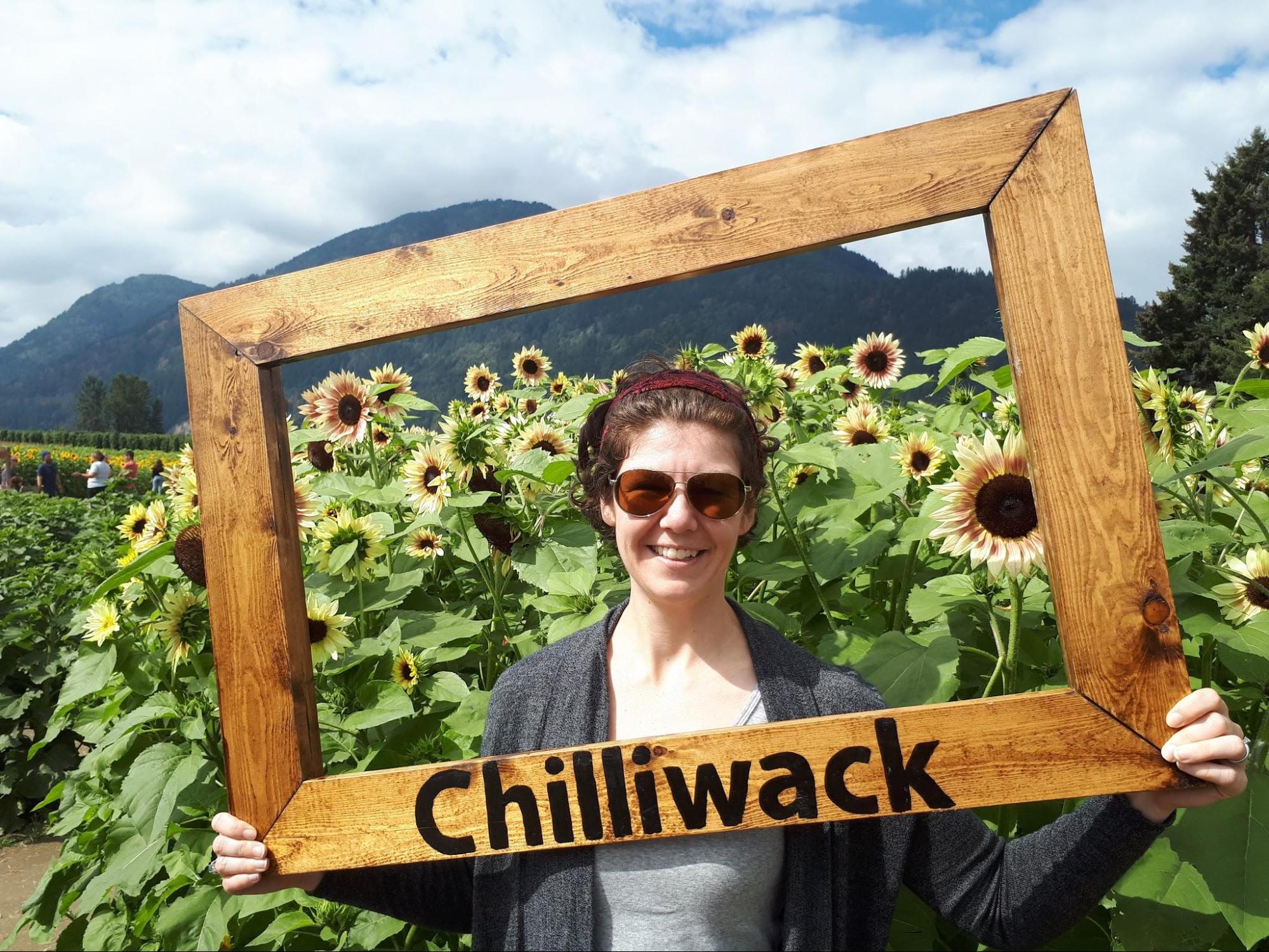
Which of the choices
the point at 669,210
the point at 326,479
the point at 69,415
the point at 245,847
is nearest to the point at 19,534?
the point at 326,479

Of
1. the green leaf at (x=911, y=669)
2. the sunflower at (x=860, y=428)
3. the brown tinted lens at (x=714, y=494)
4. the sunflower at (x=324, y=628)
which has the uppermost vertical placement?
the sunflower at (x=860, y=428)

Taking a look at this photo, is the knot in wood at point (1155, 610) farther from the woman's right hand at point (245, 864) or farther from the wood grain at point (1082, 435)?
the woman's right hand at point (245, 864)

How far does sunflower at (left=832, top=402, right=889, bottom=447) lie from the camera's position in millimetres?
2537

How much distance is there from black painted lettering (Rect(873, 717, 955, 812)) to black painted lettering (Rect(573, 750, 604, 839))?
1.21 ft

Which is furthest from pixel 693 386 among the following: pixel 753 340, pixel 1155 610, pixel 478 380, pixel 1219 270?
pixel 1219 270

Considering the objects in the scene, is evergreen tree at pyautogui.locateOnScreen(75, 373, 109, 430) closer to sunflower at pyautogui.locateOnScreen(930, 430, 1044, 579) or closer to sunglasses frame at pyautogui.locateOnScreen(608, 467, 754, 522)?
sunglasses frame at pyautogui.locateOnScreen(608, 467, 754, 522)

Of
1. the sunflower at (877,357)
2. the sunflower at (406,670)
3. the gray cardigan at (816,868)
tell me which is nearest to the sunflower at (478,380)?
the sunflower at (877,357)

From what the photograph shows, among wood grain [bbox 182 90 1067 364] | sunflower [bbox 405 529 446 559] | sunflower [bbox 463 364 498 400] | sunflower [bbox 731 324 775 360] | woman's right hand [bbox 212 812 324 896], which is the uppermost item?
sunflower [bbox 463 364 498 400]

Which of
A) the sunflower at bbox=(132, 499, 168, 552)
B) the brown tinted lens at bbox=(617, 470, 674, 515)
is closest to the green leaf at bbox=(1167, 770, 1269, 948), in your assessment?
the brown tinted lens at bbox=(617, 470, 674, 515)

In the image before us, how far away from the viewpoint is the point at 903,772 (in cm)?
118

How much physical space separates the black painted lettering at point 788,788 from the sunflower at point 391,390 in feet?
5.56

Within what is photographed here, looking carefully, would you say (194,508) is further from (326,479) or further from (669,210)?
(669,210)

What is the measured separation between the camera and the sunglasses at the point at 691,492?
4.15 feet

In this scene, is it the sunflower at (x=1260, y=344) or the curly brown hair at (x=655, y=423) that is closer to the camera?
the curly brown hair at (x=655, y=423)
